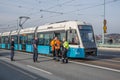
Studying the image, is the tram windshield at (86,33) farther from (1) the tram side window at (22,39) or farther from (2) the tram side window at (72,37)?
(1) the tram side window at (22,39)

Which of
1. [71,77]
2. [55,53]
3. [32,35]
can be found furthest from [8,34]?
[71,77]

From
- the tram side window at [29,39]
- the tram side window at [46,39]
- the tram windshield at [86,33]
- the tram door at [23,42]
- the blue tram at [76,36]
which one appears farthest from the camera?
the tram door at [23,42]

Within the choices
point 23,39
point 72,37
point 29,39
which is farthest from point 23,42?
point 72,37

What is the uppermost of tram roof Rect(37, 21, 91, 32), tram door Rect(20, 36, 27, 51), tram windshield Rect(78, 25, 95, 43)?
tram roof Rect(37, 21, 91, 32)

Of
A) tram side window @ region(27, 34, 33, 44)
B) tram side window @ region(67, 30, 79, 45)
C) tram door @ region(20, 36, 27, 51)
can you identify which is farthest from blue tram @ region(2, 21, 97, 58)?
tram door @ region(20, 36, 27, 51)

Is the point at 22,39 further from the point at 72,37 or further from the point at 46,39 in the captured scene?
the point at 72,37

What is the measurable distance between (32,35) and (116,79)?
59.8ft

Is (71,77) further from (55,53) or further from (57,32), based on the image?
(57,32)

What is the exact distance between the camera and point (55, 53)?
755 inches

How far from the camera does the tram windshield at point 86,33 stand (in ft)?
62.6

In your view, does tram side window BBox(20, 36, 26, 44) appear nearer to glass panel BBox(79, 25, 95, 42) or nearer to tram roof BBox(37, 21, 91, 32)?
tram roof BBox(37, 21, 91, 32)

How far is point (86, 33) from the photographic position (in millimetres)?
19531

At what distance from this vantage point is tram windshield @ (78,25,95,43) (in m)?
19.1

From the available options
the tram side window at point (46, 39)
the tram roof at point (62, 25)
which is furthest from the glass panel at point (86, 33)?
the tram side window at point (46, 39)
